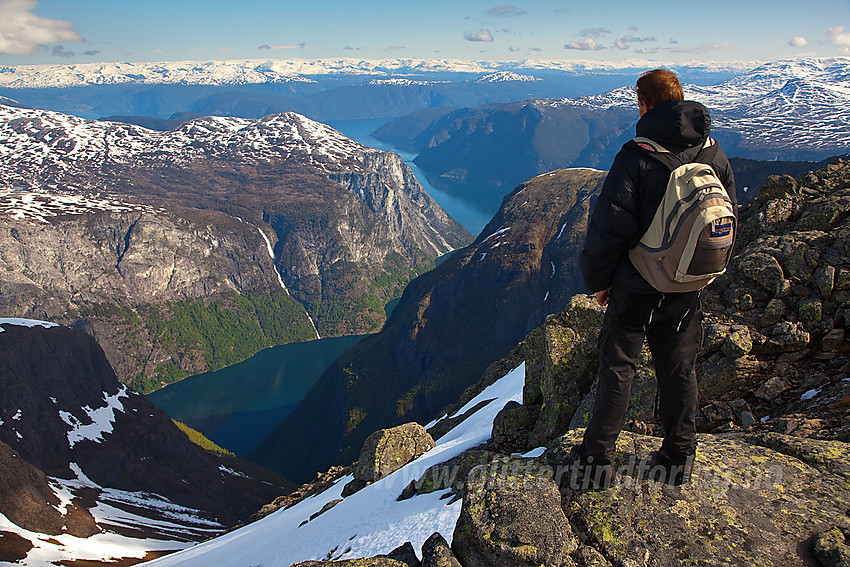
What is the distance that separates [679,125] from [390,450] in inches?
619

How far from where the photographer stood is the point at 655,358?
6.21 m

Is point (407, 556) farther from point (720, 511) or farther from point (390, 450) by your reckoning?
point (390, 450)

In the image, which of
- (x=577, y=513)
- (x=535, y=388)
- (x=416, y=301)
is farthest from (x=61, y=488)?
(x=416, y=301)

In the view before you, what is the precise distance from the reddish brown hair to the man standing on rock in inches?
0.4

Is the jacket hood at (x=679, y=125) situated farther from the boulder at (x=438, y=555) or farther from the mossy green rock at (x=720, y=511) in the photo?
the boulder at (x=438, y=555)

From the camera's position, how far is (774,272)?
35.8 feet

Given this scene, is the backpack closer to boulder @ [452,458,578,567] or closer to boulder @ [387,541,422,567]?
boulder @ [452,458,578,567]

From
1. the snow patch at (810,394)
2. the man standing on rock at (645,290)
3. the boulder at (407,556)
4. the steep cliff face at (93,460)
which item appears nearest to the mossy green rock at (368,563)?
the boulder at (407,556)

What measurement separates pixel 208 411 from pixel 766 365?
215933 millimetres

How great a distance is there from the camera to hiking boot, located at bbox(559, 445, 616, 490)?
256 inches

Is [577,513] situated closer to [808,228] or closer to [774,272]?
[774,272]

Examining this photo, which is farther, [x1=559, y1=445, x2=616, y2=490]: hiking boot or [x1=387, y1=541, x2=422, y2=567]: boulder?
[x1=387, y1=541, x2=422, y2=567]: boulder

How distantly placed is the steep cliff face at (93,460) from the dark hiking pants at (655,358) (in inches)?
2663

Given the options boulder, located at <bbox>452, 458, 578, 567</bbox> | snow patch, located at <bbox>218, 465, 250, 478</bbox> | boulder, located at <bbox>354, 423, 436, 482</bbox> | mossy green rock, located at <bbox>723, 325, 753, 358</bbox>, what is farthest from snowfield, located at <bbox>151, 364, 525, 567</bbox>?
snow patch, located at <bbox>218, 465, 250, 478</bbox>
